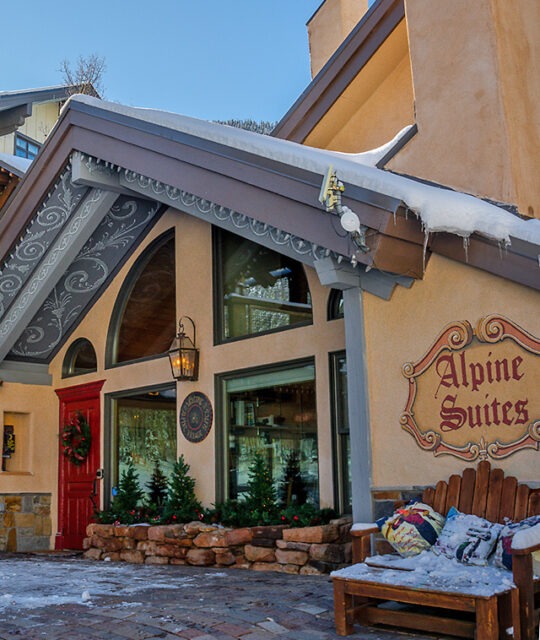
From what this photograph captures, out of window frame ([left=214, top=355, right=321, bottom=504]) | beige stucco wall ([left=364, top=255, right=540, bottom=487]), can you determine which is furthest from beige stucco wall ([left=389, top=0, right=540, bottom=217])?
window frame ([left=214, top=355, right=321, bottom=504])

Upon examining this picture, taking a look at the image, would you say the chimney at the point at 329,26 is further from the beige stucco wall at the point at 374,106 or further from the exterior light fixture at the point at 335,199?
the exterior light fixture at the point at 335,199

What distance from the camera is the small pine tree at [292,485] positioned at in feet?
22.6

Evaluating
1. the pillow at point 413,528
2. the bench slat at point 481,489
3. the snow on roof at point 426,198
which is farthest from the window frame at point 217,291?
the bench slat at point 481,489

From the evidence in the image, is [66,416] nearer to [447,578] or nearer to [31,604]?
[31,604]

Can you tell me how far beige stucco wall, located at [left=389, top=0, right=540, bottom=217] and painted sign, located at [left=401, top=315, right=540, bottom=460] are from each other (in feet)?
4.11

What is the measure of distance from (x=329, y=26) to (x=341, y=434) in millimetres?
6040

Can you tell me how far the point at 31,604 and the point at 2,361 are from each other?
4968 millimetres

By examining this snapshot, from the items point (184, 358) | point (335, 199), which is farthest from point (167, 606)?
point (184, 358)

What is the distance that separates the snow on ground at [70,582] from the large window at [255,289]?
8.31 ft

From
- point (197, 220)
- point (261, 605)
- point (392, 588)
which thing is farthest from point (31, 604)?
point (197, 220)

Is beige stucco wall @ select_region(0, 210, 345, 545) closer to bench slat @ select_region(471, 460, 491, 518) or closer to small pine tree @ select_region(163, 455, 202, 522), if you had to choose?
small pine tree @ select_region(163, 455, 202, 522)

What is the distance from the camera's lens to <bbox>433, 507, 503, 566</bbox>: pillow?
3.87 metres

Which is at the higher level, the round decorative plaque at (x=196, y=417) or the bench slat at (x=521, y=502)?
the round decorative plaque at (x=196, y=417)

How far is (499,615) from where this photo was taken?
3477mm
